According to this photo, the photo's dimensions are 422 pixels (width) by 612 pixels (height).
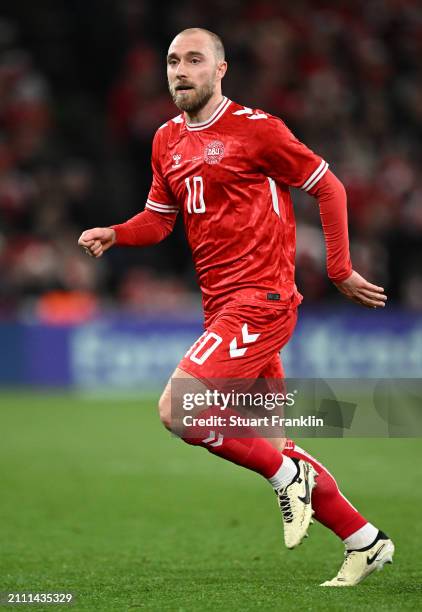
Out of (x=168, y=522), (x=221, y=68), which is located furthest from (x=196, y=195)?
(x=168, y=522)

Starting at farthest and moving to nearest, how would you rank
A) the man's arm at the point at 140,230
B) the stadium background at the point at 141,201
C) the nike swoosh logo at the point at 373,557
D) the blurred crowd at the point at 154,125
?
the blurred crowd at the point at 154,125, the stadium background at the point at 141,201, the man's arm at the point at 140,230, the nike swoosh logo at the point at 373,557

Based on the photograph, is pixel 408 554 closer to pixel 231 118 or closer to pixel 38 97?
pixel 231 118

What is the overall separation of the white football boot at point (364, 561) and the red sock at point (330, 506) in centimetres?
10

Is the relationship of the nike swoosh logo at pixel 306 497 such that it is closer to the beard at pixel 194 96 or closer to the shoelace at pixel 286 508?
the shoelace at pixel 286 508

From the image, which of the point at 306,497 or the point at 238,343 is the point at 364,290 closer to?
the point at 238,343

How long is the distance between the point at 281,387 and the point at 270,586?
3.01ft

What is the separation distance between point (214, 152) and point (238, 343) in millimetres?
895

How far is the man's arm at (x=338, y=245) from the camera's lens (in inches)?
204

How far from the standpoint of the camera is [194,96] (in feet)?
17.1

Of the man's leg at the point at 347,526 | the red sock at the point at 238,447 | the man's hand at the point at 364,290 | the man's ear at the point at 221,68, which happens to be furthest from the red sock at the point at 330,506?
the man's ear at the point at 221,68

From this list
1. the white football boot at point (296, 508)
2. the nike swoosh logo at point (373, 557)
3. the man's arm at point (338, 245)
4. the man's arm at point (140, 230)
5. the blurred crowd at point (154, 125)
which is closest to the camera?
the white football boot at point (296, 508)

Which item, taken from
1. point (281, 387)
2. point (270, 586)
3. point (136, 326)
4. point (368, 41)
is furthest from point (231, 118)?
point (368, 41)

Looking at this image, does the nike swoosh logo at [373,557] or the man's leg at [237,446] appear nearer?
the man's leg at [237,446]

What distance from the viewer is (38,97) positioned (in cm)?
1620
